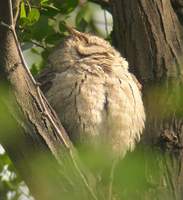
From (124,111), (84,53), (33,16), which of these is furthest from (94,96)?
(33,16)

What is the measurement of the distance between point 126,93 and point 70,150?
1.03m

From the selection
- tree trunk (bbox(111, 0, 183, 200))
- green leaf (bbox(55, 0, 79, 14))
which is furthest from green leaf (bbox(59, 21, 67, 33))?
tree trunk (bbox(111, 0, 183, 200))

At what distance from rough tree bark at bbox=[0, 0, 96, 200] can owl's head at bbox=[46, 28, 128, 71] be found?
3.63 feet

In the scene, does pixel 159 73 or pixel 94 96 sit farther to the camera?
pixel 159 73

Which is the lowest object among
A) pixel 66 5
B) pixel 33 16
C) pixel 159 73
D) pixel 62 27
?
pixel 159 73

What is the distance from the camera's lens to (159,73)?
15.2 ft

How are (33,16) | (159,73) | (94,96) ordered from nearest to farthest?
(94,96), (33,16), (159,73)

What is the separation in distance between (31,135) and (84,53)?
1.42 m

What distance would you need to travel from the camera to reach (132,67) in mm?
4789

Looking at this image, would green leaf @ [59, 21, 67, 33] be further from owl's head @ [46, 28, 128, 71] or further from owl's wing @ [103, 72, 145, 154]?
owl's wing @ [103, 72, 145, 154]

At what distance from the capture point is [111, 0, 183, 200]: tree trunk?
453 centimetres

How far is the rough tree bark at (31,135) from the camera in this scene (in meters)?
3.20

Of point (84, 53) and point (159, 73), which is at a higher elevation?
point (84, 53)

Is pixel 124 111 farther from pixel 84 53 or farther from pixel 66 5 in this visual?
pixel 66 5
